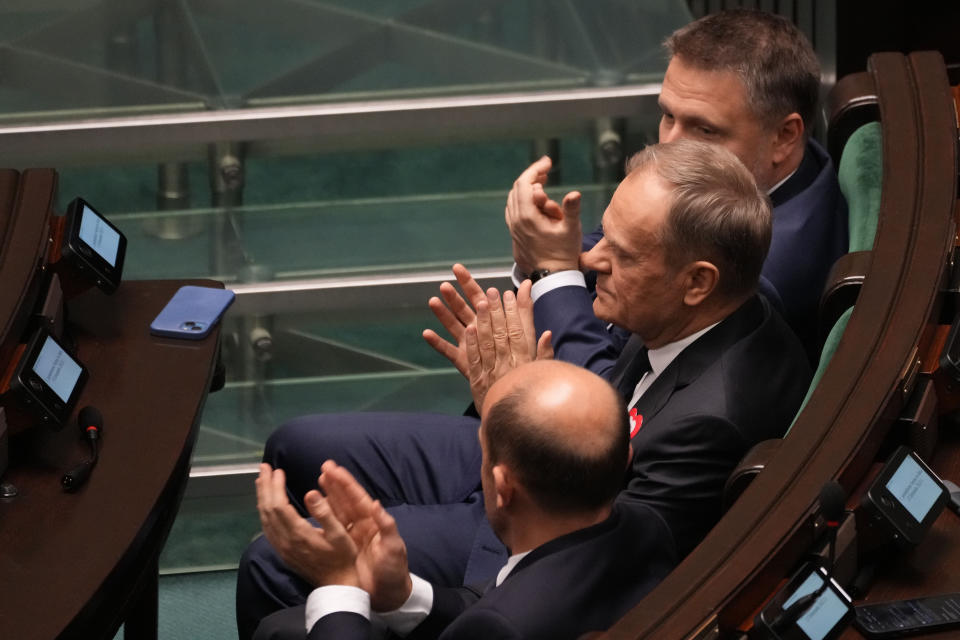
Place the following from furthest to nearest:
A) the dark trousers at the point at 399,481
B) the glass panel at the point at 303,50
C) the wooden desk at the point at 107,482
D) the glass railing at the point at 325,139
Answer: the glass panel at the point at 303,50 → the glass railing at the point at 325,139 → the dark trousers at the point at 399,481 → the wooden desk at the point at 107,482

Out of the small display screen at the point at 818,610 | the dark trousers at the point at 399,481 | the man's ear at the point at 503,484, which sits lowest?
the dark trousers at the point at 399,481

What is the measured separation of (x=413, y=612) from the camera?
1599 mm

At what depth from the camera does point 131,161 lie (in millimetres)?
3611

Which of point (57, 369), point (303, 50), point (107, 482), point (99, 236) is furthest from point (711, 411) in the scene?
point (303, 50)

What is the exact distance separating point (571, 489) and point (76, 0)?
9.36ft

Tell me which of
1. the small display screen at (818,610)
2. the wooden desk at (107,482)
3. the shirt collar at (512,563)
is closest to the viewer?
the small display screen at (818,610)

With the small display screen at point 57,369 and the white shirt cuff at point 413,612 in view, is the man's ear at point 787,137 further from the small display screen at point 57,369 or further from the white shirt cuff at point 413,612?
the small display screen at point 57,369

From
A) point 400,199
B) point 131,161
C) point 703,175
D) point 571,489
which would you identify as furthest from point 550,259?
point 131,161

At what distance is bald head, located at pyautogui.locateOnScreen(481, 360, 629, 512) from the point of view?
1.42 m

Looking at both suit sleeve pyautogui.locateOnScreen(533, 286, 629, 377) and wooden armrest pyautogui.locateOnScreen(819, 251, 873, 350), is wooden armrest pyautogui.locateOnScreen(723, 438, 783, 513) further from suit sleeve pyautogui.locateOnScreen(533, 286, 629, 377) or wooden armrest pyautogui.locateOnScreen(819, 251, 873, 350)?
suit sleeve pyautogui.locateOnScreen(533, 286, 629, 377)

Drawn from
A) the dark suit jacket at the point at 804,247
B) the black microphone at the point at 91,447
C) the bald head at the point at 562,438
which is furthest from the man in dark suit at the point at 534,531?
the dark suit jacket at the point at 804,247

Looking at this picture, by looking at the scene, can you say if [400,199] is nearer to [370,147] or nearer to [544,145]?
[370,147]

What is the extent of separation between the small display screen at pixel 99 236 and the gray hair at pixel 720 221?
87cm

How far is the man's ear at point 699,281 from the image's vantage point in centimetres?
176
